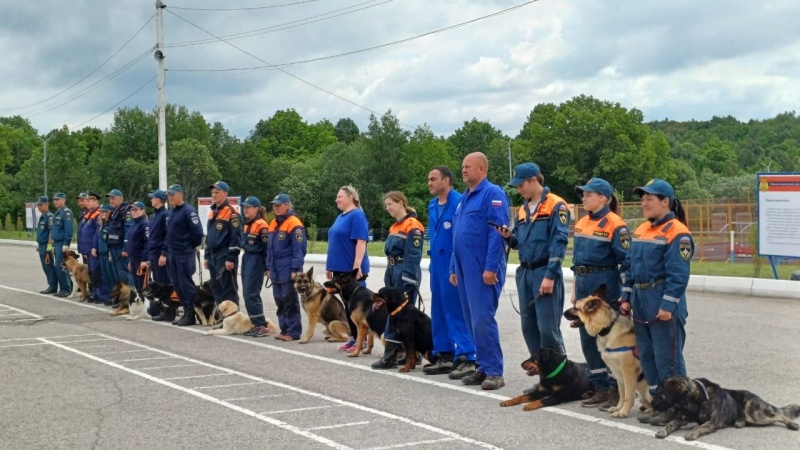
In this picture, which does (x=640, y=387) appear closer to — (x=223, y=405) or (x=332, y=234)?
(x=223, y=405)

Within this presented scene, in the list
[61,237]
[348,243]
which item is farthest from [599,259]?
[61,237]

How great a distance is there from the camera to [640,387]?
676 centimetres

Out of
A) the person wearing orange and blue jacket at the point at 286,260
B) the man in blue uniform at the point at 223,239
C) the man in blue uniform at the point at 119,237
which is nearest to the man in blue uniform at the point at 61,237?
the man in blue uniform at the point at 119,237

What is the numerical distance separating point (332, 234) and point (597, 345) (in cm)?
455

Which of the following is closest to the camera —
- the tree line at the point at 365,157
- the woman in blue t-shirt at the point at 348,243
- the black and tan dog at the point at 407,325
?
the black and tan dog at the point at 407,325

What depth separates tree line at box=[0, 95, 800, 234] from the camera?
251ft

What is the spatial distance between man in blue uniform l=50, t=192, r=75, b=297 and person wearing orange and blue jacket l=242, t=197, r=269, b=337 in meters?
7.42

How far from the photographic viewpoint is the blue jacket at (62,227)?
58.1ft

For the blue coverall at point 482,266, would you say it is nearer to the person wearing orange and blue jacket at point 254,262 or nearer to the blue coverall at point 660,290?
the blue coverall at point 660,290

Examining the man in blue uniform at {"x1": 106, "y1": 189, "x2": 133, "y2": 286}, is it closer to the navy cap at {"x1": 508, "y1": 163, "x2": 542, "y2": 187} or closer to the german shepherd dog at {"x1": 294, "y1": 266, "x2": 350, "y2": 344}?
the german shepherd dog at {"x1": 294, "y1": 266, "x2": 350, "y2": 344}

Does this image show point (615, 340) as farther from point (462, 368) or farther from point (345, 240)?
point (345, 240)

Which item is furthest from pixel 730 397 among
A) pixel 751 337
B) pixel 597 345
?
pixel 751 337

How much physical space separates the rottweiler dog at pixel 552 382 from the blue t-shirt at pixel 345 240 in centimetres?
392

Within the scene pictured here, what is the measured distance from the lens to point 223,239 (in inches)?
479
